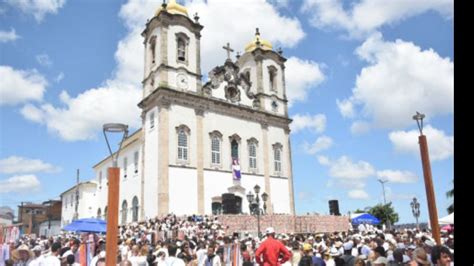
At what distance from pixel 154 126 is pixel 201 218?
9435 mm

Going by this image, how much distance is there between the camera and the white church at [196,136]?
102 feet

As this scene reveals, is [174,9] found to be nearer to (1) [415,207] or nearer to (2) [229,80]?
(2) [229,80]

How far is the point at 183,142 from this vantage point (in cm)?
3203

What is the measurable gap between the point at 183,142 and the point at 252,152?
7689mm

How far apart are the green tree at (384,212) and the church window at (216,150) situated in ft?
124

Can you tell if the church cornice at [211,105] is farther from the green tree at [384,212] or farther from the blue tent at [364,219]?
the green tree at [384,212]

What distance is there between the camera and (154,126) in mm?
32062

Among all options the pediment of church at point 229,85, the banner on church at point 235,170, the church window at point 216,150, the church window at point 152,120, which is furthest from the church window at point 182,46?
the banner on church at point 235,170

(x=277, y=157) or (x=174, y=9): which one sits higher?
(x=174, y=9)

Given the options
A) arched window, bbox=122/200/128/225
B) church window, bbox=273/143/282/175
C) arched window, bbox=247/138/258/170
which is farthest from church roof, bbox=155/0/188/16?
arched window, bbox=122/200/128/225

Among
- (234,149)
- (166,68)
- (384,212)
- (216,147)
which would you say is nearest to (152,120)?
(166,68)
